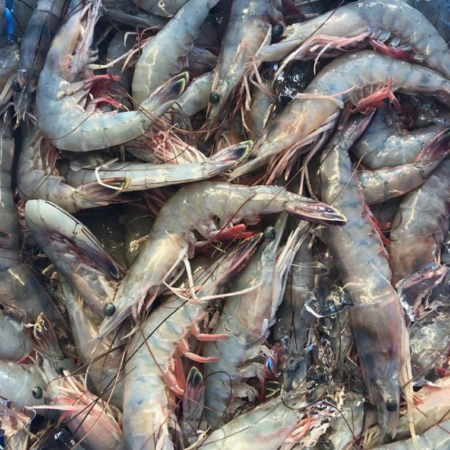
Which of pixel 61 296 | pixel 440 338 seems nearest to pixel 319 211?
pixel 440 338

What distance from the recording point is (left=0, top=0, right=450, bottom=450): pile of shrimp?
1.89 m

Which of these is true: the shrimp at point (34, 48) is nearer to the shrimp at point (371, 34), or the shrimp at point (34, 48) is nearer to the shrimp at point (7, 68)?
the shrimp at point (7, 68)

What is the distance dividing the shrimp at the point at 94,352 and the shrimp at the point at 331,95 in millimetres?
787

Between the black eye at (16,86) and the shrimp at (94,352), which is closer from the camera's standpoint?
the shrimp at (94,352)

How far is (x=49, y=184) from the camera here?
80.0 inches

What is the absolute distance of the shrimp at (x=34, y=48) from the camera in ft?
7.08

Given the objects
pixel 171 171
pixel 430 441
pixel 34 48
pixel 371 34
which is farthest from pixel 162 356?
pixel 371 34

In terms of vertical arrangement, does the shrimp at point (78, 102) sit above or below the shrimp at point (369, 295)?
above

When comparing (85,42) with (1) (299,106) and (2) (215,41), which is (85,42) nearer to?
(2) (215,41)

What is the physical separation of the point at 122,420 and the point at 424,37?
1.86 metres

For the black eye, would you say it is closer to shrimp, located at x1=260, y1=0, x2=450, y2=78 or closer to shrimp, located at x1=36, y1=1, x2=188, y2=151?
shrimp, located at x1=36, y1=1, x2=188, y2=151

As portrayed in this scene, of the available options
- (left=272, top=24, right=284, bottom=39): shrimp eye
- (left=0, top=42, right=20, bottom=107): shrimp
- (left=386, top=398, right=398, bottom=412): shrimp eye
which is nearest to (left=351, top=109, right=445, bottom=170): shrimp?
(left=272, top=24, right=284, bottom=39): shrimp eye

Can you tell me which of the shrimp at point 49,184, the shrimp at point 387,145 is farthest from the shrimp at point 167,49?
the shrimp at point 387,145

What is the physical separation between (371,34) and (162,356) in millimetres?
1482
